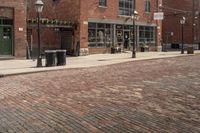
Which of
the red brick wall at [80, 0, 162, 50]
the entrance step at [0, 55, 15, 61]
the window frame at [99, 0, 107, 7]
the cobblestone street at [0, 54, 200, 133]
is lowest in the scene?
the cobblestone street at [0, 54, 200, 133]

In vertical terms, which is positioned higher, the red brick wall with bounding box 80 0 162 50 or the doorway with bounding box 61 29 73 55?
the red brick wall with bounding box 80 0 162 50

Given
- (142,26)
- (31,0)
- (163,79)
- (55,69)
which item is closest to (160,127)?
(163,79)

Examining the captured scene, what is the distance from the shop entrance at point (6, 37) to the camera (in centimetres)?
3222

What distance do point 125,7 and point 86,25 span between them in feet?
26.7

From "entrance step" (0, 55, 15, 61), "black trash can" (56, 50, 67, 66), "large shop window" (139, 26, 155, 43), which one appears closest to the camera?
"black trash can" (56, 50, 67, 66)

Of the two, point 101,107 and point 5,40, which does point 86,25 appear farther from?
point 101,107

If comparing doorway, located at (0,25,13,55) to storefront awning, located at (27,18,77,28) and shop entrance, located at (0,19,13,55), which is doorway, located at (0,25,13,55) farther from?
storefront awning, located at (27,18,77,28)

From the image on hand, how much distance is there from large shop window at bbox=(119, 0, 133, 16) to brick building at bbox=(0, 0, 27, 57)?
15.7m

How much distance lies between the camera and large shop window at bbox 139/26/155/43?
50.4 metres

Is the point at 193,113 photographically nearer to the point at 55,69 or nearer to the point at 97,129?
the point at 97,129

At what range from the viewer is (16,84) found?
16719 mm

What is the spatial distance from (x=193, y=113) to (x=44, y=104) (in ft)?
13.0

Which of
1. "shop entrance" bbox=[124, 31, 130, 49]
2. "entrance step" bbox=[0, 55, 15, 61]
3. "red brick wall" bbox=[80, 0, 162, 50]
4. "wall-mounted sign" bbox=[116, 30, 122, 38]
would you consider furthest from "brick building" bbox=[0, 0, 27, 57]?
"shop entrance" bbox=[124, 31, 130, 49]

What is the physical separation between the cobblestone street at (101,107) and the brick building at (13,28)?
1657 cm
